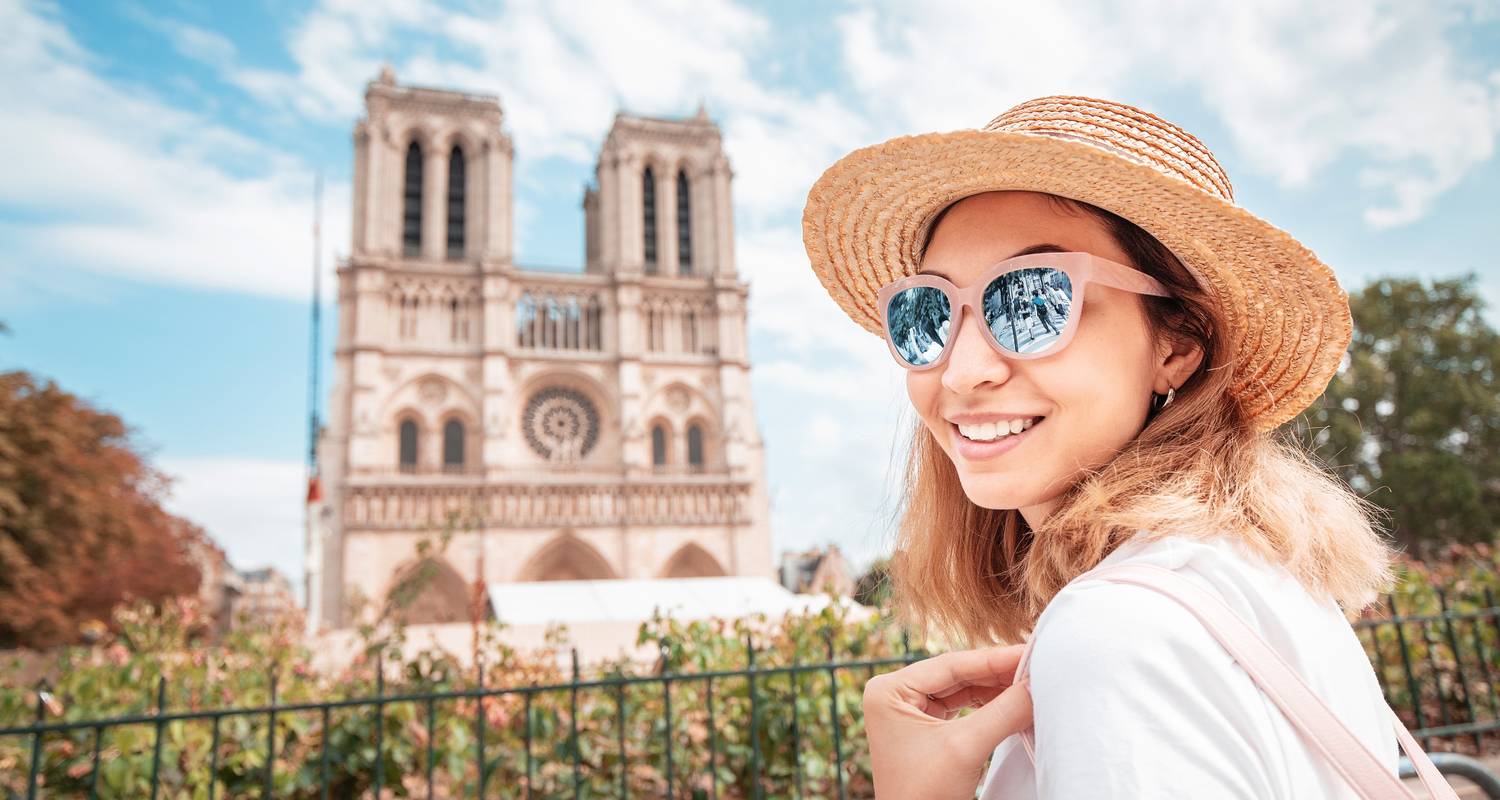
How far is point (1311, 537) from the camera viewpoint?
721mm

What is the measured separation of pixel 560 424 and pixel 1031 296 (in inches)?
945

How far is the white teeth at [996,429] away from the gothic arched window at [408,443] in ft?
77.8

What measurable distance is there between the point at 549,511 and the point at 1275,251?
22.7 m

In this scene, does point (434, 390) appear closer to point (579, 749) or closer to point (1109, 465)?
point (579, 749)

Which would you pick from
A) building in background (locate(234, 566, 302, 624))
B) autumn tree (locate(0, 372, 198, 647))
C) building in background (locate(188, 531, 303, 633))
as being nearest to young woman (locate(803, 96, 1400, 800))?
building in background (locate(188, 531, 303, 633))

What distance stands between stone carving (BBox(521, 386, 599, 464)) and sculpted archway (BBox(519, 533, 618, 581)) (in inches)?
91.2

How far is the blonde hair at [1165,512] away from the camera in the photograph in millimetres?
697

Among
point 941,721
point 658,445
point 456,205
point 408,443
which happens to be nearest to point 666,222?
point 456,205

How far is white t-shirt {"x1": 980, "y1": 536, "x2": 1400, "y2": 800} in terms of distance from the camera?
1.64 feet

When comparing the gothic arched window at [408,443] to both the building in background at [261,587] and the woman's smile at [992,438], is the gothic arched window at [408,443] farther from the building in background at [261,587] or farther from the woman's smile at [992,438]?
the woman's smile at [992,438]

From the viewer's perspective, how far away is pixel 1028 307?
31.2 inches

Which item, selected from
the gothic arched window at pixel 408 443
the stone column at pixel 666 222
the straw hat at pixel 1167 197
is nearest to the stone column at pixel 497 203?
the stone column at pixel 666 222

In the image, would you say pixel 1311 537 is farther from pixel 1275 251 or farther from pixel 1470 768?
pixel 1470 768

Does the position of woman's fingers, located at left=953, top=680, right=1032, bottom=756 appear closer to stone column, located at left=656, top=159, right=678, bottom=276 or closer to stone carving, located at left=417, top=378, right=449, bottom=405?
stone carving, located at left=417, top=378, right=449, bottom=405
